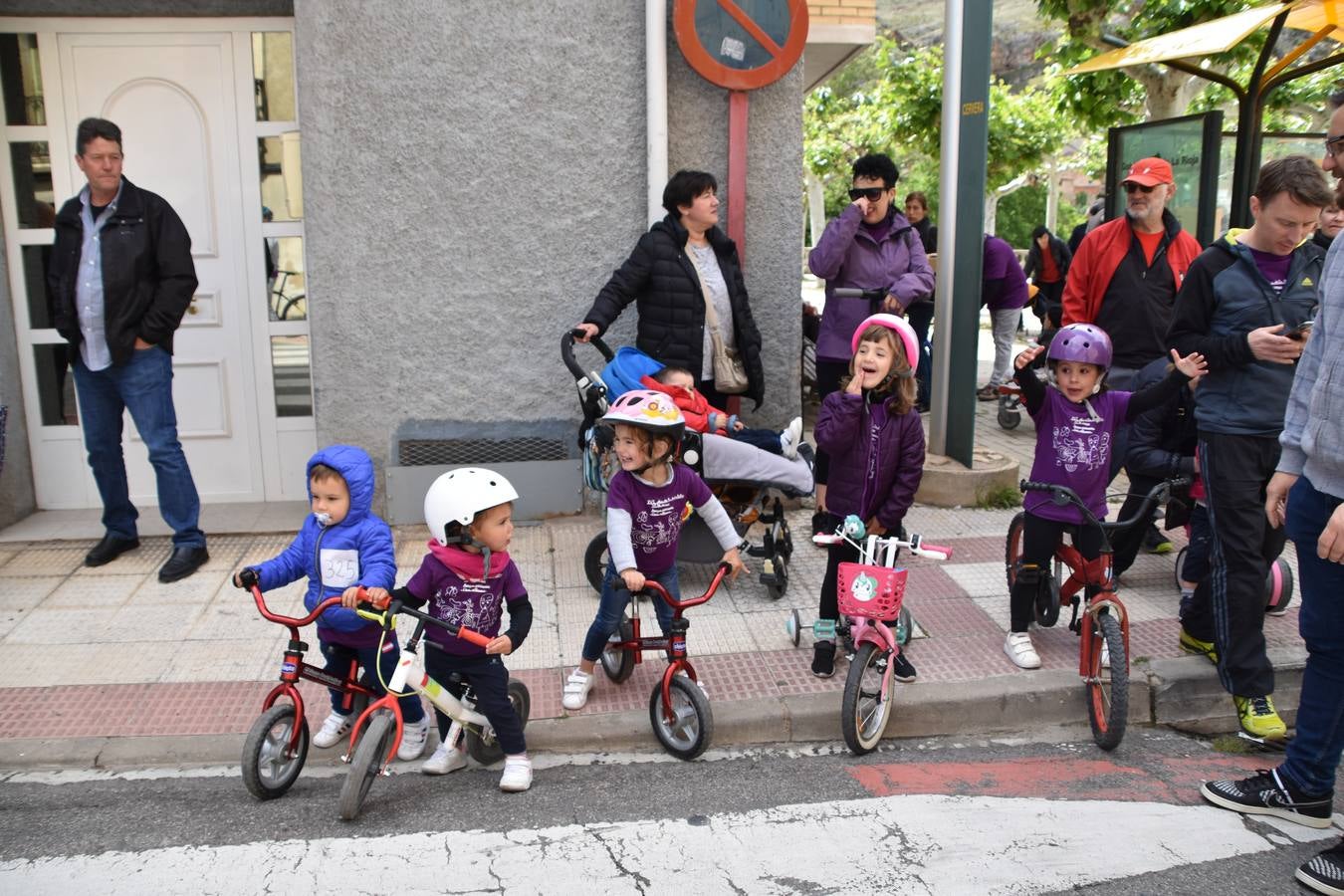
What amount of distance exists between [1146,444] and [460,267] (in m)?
3.89

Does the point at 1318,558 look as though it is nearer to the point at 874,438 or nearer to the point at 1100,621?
the point at 1100,621

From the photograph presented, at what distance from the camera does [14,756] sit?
13.8 ft

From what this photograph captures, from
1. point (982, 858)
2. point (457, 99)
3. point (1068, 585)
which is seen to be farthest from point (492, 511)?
point (457, 99)

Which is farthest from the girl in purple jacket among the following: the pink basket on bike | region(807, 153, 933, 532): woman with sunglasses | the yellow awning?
the yellow awning

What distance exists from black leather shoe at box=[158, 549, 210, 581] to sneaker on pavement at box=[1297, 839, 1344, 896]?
5100 millimetres

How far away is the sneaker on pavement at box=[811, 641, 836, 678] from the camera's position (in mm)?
4770

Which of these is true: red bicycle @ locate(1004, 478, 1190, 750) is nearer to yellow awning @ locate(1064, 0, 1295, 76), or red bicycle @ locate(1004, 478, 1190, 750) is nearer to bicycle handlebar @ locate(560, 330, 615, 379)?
bicycle handlebar @ locate(560, 330, 615, 379)

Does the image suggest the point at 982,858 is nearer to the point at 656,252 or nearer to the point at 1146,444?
the point at 1146,444

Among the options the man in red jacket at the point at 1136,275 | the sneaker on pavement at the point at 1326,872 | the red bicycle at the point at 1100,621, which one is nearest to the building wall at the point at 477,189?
the man in red jacket at the point at 1136,275

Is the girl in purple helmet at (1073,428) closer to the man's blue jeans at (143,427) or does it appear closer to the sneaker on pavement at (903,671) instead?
the sneaker on pavement at (903,671)

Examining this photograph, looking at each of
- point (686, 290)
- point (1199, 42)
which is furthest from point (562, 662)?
point (1199, 42)

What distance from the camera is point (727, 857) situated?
3564 millimetres

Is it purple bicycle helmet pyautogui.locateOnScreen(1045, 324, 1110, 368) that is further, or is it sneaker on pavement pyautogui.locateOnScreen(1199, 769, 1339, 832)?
purple bicycle helmet pyautogui.locateOnScreen(1045, 324, 1110, 368)

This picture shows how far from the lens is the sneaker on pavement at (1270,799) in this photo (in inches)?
148
